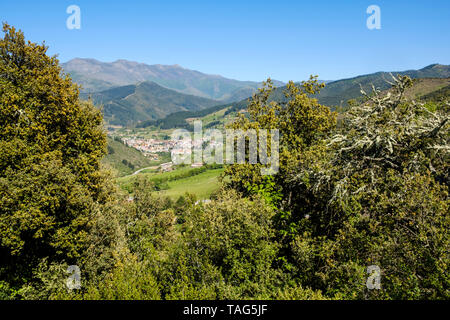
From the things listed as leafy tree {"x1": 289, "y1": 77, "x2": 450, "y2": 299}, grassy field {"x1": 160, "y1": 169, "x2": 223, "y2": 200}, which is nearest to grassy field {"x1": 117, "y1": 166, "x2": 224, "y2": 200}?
grassy field {"x1": 160, "y1": 169, "x2": 223, "y2": 200}

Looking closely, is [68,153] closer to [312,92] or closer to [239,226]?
[239,226]

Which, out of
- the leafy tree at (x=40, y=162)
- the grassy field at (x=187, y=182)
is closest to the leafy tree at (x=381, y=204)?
the leafy tree at (x=40, y=162)

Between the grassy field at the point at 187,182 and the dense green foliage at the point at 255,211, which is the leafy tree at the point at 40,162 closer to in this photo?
the dense green foliage at the point at 255,211

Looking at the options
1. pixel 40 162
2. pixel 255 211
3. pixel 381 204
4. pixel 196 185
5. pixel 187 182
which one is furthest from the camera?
pixel 187 182

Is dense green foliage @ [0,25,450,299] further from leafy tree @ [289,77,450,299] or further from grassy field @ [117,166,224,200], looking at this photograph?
grassy field @ [117,166,224,200]

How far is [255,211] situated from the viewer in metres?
13.3

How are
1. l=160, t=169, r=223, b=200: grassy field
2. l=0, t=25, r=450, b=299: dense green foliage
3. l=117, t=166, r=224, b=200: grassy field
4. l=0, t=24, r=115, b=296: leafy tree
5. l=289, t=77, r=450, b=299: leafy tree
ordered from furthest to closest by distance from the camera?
l=117, t=166, r=224, b=200: grassy field, l=160, t=169, r=223, b=200: grassy field, l=0, t=24, r=115, b=296: leafy tree, l=0, t=25, r=450, b=299: dense green foliage, l=289, t=77, r=450, b=299: leafy tree

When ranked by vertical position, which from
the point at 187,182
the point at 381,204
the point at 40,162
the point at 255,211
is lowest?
the point at 187,182

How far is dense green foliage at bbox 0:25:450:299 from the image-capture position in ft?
33.9

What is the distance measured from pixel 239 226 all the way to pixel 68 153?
13.1 meters

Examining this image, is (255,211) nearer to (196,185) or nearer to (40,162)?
(40,162)

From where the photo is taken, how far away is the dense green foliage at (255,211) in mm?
10320

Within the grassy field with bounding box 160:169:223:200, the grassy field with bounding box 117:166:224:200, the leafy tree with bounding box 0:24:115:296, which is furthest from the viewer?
the grassy field with bounding box 117:166:224:200

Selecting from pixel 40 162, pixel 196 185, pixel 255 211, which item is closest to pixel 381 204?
pixel 255 211
